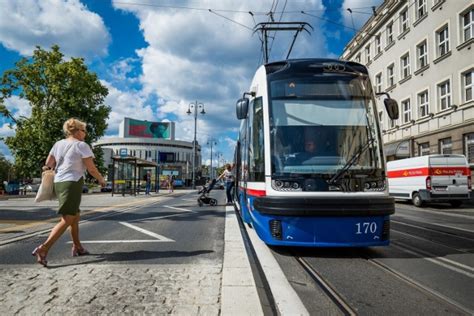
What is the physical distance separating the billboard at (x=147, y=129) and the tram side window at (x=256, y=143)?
108796 millimetres

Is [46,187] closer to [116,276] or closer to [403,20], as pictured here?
[116,276]

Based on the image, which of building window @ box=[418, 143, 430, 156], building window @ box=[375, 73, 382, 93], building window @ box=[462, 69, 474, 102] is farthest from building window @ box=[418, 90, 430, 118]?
building window @ box=[375, 73, 382, 93]

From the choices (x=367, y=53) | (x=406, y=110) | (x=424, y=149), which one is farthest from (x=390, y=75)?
(x=424, y=149)

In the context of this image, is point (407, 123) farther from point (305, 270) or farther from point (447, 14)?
point (305, 270)

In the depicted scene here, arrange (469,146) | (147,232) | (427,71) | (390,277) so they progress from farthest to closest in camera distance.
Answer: (427,71) < (469,146) < (147,232) < (390,277)

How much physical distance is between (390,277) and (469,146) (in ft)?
63.1

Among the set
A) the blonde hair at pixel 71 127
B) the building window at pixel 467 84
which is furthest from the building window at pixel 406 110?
the blonde hair at pixel 71 127

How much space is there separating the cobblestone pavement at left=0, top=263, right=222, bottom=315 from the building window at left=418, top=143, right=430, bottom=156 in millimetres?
23816

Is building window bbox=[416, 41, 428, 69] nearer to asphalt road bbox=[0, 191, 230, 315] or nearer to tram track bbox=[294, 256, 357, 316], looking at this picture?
asphalt road bbox=[0, 191, 230, 315]

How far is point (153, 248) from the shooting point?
5.29 m

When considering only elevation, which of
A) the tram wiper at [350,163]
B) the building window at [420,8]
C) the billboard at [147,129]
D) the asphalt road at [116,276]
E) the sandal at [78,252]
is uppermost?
the billboard at [147,129]

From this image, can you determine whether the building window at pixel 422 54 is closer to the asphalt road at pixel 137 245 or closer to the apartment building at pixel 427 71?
the apartment building at pixel 427 71

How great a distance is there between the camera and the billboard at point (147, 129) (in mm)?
111500

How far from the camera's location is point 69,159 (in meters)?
4.38
